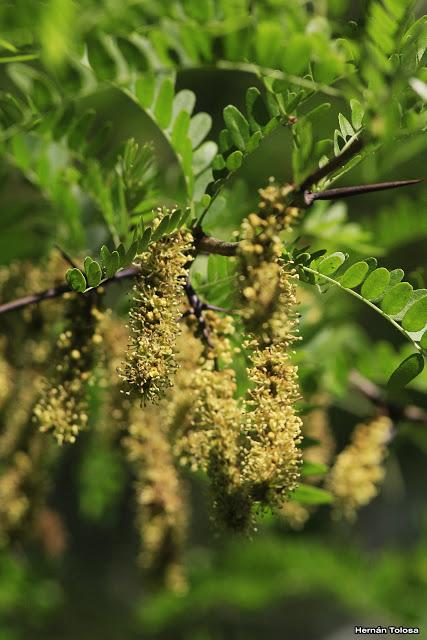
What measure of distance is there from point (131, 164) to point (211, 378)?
23 centimetres

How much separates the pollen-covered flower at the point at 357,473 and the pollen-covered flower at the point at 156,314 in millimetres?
551

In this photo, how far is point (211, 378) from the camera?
0.73m

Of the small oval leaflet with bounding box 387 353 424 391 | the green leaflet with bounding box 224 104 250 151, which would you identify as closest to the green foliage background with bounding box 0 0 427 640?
the green leaflet with bounding box 224 104 250 151

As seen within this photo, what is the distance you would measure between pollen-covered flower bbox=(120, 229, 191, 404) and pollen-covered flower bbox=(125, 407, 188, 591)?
0.47 ft

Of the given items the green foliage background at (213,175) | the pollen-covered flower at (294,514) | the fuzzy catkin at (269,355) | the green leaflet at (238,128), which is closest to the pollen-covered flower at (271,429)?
the fuzzy catkin at (269,355)

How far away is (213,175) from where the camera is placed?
78 centimetres

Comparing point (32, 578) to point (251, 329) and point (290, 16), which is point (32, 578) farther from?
point (290, 16)

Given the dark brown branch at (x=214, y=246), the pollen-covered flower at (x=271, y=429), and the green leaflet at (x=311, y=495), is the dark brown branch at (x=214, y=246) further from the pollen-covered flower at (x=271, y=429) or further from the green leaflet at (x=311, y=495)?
the green leaflet at (x=311, y=495)

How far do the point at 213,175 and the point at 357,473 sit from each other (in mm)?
586

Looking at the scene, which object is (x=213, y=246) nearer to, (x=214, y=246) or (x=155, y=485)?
(x=214, y=246)

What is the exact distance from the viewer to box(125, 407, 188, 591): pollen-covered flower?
3.30 ft

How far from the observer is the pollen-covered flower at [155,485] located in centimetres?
101

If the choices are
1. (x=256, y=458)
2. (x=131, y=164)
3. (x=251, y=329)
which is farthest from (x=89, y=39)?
(x=256, y=458)

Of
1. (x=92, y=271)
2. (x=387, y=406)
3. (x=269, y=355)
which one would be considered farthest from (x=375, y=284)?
(x=387, y=406)
